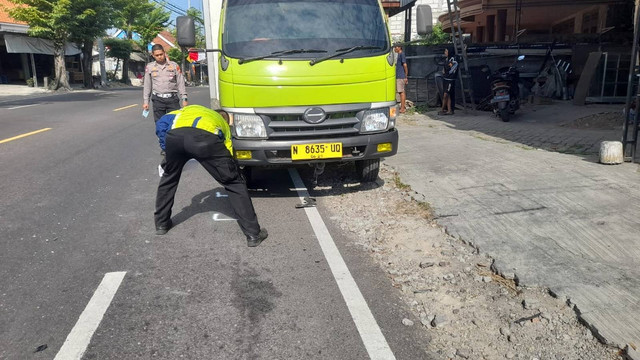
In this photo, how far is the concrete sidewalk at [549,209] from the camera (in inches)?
132

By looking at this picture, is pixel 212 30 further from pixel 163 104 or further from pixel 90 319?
pixel 90 319

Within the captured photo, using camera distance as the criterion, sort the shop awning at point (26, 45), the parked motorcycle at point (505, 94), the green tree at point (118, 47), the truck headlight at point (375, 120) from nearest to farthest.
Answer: the truck headlight at point (375, 120), the parked motorcycle at point (505, 94), the shop awning at point (26, 45), the green tree at point (118, 47)

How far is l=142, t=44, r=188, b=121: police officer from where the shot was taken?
807cm

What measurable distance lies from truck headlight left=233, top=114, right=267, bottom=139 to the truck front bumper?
2.6 inches

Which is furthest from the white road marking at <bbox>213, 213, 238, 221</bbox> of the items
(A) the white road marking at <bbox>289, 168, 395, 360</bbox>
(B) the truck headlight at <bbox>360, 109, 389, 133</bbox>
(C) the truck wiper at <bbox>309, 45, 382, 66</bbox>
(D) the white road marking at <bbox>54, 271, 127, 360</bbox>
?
(C) the truck wiper at <bbox>309, 45, 382, 66</bbox>

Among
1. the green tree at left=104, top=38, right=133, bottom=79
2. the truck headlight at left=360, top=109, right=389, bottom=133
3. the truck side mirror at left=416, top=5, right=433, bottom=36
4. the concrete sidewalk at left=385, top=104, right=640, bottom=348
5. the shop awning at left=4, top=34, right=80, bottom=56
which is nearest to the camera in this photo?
the concrete sidewalk at left=385, top=104, right=640, bottom=348

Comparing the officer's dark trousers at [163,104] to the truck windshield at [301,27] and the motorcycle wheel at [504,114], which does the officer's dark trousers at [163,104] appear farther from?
the motorcycle wheel at [504,114]

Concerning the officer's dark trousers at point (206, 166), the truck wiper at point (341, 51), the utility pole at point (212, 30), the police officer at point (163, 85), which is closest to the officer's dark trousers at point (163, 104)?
the police officer at point (163, 85)

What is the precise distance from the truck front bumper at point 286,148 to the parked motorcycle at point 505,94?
23.0 feet

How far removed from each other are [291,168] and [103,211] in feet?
9.37

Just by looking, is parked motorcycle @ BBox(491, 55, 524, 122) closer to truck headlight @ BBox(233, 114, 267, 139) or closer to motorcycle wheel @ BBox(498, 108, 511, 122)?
motorcycle wheel @ BBox(498, 108, 511, 122)

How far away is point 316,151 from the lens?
209 inches

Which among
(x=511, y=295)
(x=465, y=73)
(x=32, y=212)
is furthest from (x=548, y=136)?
(x=32, y=212)

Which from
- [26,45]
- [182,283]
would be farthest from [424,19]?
[26,45]
